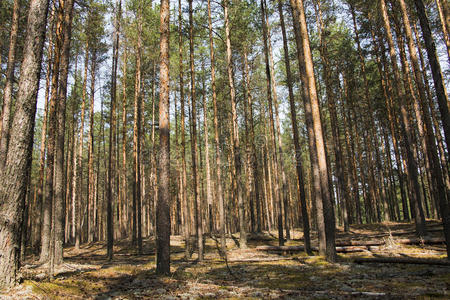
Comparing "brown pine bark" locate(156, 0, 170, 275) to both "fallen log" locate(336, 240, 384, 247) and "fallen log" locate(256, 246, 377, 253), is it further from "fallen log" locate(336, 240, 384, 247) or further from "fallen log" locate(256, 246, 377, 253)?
"fallen log" locate(336, 240, 384, 247)

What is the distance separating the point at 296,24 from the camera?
11.4 metres

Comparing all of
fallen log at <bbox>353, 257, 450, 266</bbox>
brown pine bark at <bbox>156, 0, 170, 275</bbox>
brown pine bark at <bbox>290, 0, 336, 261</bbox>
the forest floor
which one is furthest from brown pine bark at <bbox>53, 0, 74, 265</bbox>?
fallen log at <bbox>353, 257, 450, 266</bbox>

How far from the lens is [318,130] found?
10031 millimetres

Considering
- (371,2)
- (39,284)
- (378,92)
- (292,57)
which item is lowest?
(39,284)

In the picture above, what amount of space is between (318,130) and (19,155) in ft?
29.5

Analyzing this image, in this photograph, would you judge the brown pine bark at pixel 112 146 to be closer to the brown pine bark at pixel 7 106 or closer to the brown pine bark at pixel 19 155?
the brown pine bark at pixel 7 106

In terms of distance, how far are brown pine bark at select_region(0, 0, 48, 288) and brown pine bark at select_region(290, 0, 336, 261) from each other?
8656 mm

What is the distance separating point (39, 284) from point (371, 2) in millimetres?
22340

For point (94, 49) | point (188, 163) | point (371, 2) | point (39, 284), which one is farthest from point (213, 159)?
point (39, 284)

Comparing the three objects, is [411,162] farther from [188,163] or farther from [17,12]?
→ [188,163]

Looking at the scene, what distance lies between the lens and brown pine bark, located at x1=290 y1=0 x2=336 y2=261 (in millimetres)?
9430

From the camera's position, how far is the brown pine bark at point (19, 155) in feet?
16.3

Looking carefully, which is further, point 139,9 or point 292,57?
point 292,57

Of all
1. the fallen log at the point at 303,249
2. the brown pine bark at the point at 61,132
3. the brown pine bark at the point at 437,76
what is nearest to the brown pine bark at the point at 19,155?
the brown pine bark at the point at 61,132
